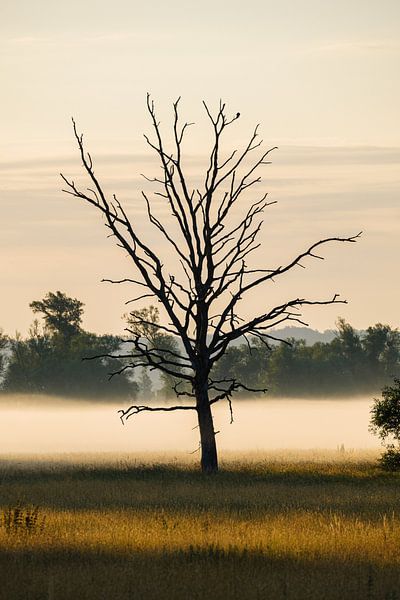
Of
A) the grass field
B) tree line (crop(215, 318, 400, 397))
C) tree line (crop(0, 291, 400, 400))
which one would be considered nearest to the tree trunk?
the grass field

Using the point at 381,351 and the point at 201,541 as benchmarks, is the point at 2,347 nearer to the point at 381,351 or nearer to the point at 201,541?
the point at 381,351

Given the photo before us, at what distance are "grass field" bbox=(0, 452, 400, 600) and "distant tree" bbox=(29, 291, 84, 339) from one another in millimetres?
93425

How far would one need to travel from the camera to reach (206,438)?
3762cm

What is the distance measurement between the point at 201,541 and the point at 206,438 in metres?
18.9

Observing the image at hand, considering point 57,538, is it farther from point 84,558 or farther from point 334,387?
point 334,387

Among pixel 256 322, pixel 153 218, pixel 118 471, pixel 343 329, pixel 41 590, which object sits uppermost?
pixel 343 329

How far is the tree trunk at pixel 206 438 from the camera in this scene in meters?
37.4

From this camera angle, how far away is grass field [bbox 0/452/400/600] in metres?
15.0

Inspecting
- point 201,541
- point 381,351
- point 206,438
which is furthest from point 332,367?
point 201,541

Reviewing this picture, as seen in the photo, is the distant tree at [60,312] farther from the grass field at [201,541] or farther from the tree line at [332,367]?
the grass field at [201,541]

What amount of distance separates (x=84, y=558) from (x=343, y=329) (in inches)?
4624

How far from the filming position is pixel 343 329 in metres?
134

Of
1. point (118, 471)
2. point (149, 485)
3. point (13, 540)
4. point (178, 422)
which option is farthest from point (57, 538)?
point (178, 422)

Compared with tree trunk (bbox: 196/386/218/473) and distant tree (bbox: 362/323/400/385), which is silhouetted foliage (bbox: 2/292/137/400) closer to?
distant tree (bbox: 362/323/400/385)
